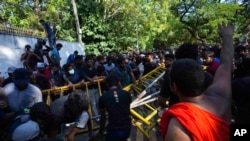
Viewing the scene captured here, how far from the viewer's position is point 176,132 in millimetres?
2121

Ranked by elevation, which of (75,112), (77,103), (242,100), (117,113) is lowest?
(117,113)

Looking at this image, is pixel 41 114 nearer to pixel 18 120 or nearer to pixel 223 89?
pixel 18 120

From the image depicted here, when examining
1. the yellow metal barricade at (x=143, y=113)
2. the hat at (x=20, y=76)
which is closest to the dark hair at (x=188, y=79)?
the hat at (x=20, y=76)

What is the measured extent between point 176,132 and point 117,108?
3165 millimetres

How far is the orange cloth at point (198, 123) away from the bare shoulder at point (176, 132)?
0.02 m

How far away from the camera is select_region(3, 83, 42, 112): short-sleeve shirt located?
191 inches

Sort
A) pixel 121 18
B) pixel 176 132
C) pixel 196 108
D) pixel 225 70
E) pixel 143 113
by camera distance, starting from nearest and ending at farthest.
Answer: pixel 176 132, pixel 196 108, pixel 225 70, pixel 143 113, pixel 121 18

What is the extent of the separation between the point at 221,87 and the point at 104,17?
1060 inches

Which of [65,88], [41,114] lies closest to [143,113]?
[65,88]

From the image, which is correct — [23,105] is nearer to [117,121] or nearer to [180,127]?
[117,121]

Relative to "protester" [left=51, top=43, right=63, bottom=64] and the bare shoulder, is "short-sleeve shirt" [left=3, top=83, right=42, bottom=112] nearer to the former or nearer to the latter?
the bare shoulder

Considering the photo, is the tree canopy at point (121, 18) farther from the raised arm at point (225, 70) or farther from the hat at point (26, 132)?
the hat at point (26, 132)

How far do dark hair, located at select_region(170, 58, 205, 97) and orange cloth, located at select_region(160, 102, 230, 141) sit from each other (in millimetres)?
92

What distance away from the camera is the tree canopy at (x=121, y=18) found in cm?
2402
